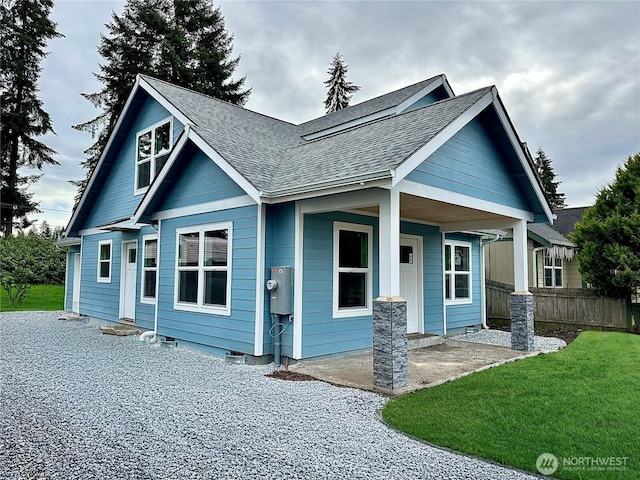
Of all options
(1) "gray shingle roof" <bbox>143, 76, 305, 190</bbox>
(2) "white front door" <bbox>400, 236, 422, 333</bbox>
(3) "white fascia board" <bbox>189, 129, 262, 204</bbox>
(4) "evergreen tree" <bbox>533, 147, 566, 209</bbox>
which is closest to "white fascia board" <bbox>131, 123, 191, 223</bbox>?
(3) "white fascia board" <bbox>189, 129, 262, 204</bbox>

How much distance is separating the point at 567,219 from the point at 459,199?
20008 millimetres

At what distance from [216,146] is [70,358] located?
176 inches

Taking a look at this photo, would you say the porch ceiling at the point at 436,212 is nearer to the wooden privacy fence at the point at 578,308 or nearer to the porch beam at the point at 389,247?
the porch beam at the point at 389,247

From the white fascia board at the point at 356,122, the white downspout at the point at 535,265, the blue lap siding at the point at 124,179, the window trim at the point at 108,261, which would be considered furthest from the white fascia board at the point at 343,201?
the white downspout at the point at 535,265

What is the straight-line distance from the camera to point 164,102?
10.4m

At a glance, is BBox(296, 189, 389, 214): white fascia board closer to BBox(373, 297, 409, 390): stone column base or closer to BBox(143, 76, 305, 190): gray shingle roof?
BBox(143, 76, 305, 190): gray shingle roof

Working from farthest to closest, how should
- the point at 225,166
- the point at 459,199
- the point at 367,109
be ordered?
the point at 367,109
the point at 225,166
the point at 459,199

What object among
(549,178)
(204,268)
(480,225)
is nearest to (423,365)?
(480,225)

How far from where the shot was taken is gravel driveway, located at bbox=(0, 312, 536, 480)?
132 inches

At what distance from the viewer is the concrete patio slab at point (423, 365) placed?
19.8 feet

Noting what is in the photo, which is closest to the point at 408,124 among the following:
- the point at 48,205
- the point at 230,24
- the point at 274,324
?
the point at 274,324

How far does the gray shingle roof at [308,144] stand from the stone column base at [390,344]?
167 cm

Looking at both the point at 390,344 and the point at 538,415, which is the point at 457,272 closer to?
the point at 390,344

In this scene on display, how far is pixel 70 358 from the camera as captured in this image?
7645mm
